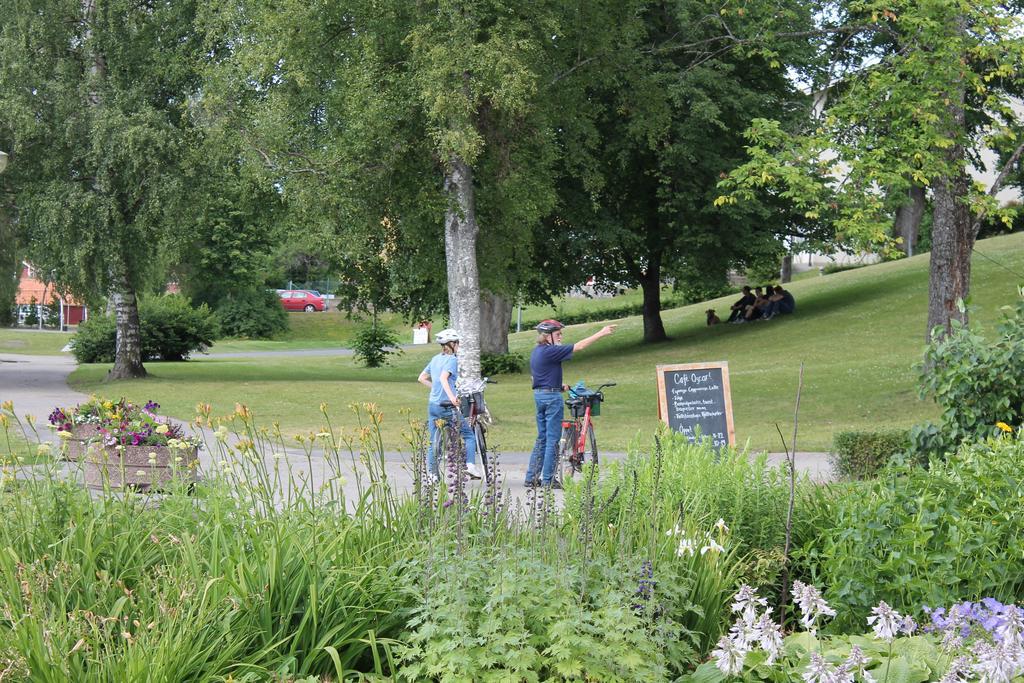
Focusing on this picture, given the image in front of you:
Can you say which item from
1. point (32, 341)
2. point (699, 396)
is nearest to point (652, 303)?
point (699, 396)

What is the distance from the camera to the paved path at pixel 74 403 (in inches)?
497

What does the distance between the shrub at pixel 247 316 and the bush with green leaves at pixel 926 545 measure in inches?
2556

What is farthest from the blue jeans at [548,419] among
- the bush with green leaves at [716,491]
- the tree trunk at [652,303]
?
the tree trunk at [652,303]

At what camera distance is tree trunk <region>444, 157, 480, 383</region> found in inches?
903

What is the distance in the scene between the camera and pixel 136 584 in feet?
17.1

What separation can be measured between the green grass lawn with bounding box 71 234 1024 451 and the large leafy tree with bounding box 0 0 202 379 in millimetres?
3738

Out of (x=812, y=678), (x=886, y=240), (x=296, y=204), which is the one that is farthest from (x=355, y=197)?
(x=812, y=678)

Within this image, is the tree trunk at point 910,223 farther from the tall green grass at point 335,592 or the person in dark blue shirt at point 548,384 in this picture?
the tall green grass at point 335,592

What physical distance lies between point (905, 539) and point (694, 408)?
8.57 metres

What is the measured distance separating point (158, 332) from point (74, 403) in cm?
1793

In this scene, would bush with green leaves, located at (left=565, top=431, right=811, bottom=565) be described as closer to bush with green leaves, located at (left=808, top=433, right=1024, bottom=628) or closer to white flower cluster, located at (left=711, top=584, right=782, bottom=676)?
bush with green leaves, located at (left=808, top=433, right=1024, bottom=628)

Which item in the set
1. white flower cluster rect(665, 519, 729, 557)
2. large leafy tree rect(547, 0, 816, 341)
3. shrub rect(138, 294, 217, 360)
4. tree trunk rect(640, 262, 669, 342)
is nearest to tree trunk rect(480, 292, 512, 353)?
large leafy tree rect(547, 0, 816, 341)

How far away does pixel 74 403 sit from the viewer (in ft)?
84.6

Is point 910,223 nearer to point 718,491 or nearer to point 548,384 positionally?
point 548,384
